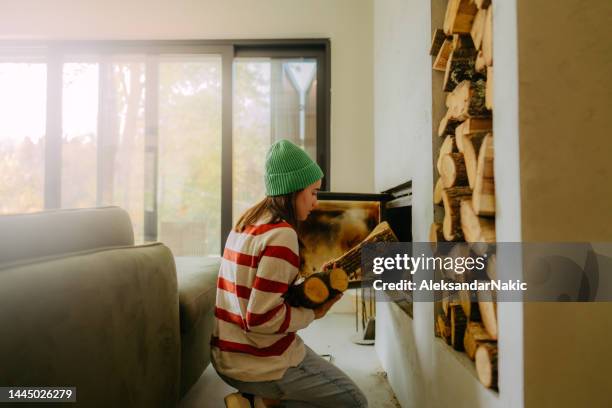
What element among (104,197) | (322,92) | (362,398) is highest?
(322,92)

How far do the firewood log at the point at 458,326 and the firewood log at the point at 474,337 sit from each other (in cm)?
4

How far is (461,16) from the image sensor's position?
0.97 metres

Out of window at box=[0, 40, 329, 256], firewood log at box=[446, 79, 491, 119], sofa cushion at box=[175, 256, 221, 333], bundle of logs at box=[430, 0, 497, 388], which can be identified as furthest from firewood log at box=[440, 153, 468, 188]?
window at box=[0, 40, 329, 256]

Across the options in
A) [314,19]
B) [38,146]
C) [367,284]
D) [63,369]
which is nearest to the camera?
[63,369]

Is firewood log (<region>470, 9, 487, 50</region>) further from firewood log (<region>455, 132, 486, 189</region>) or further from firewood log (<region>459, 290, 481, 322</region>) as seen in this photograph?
firewood log (<region>459, 290, 481, 322</region>)

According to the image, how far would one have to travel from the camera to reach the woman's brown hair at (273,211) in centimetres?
113

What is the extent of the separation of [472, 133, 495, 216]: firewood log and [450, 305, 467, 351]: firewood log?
321 mm

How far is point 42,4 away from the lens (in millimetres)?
3291

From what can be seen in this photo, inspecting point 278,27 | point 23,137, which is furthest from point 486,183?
point 23,137

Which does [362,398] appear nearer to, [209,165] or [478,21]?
[478,21]

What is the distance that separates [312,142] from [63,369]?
271 centimetres

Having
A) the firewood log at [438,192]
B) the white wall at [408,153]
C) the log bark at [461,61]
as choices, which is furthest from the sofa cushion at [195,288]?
the log bark at [461,61]

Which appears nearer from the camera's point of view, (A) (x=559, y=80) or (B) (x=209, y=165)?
(A) (x=559, y=80)

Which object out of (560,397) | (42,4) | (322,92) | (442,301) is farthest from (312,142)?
(560,397)
